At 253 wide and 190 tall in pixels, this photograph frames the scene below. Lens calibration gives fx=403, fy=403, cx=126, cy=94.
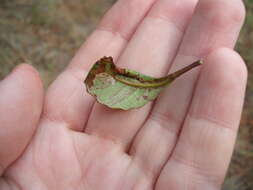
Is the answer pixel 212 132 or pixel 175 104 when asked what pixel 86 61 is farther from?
pixel 212 132

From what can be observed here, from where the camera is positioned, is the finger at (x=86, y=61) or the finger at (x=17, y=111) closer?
the finger at (x=17, y=111)

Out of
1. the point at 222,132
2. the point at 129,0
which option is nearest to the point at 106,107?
the point at 222,132

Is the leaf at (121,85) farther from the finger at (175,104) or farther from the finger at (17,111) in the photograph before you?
the finger at (17,111)

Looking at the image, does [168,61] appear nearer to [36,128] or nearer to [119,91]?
[119,91]

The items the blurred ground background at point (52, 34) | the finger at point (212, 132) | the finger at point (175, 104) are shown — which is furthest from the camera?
the blurred ground background at point (52, 34)

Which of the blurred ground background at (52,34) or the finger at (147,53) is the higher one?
the finger at (147,53)

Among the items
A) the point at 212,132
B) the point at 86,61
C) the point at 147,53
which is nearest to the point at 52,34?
the point at 86,61

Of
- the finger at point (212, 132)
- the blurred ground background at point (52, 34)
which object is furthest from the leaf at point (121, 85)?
the blurred ground background at point (52, 34)
